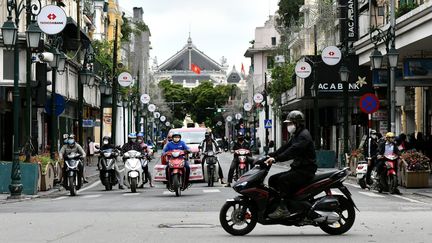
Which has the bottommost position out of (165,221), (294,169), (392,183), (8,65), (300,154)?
(165,221)

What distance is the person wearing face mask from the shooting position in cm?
2897

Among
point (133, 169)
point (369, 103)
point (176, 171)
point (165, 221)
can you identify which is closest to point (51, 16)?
point (133, 169)

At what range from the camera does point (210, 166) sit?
105 ft

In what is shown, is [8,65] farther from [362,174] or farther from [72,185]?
[362,174]

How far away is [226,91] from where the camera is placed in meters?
198

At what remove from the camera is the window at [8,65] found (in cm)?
4512

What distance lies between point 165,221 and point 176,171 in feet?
29.1

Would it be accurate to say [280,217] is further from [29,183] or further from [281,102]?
[281,102]

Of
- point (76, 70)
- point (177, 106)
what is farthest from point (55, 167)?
point (177, 106)

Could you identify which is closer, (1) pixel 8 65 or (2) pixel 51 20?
(2) pixel 51 20

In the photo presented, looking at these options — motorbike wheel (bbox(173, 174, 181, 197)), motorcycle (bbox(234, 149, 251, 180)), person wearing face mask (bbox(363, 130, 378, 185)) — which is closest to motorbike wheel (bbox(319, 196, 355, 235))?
motorbike wheel (bbox(173, 174, 181, 197))

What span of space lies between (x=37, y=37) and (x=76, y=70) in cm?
3614

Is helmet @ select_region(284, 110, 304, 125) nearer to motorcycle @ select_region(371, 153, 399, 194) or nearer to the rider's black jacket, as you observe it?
the rider's black jacket

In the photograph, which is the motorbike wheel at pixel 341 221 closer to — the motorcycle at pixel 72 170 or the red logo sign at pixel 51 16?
the motorcycle at pixel 72 170
